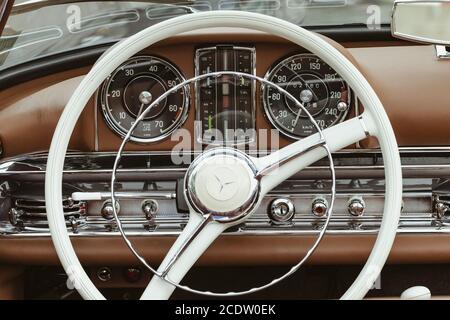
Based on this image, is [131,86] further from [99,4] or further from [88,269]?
[88,269]

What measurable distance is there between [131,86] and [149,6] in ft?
0.94

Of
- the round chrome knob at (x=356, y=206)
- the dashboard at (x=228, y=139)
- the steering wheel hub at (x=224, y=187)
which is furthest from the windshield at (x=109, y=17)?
the steering wheel hub at (x=224, y=187)

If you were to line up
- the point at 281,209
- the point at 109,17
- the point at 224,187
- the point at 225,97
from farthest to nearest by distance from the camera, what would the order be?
the point at 109,17 < the point at 225,97 < the point at 281,209 < the point at 224,187

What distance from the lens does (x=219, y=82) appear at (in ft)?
7.12

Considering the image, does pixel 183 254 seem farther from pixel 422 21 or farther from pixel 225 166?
pixel 422 21

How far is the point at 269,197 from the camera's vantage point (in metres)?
2.08

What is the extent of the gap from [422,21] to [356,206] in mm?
531

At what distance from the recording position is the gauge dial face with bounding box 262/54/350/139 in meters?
2.18

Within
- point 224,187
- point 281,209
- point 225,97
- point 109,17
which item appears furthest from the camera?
point 109,17

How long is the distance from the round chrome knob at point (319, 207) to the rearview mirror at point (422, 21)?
0.49 metres

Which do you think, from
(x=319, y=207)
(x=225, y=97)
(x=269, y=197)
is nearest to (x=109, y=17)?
(x=225, y=97)

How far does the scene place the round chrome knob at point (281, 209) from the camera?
6.80 ft

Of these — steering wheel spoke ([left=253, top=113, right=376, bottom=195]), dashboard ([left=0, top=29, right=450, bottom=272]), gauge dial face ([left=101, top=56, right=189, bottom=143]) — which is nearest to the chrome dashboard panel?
dashboard ([left=0, top=29, right=450, bottom=272])
